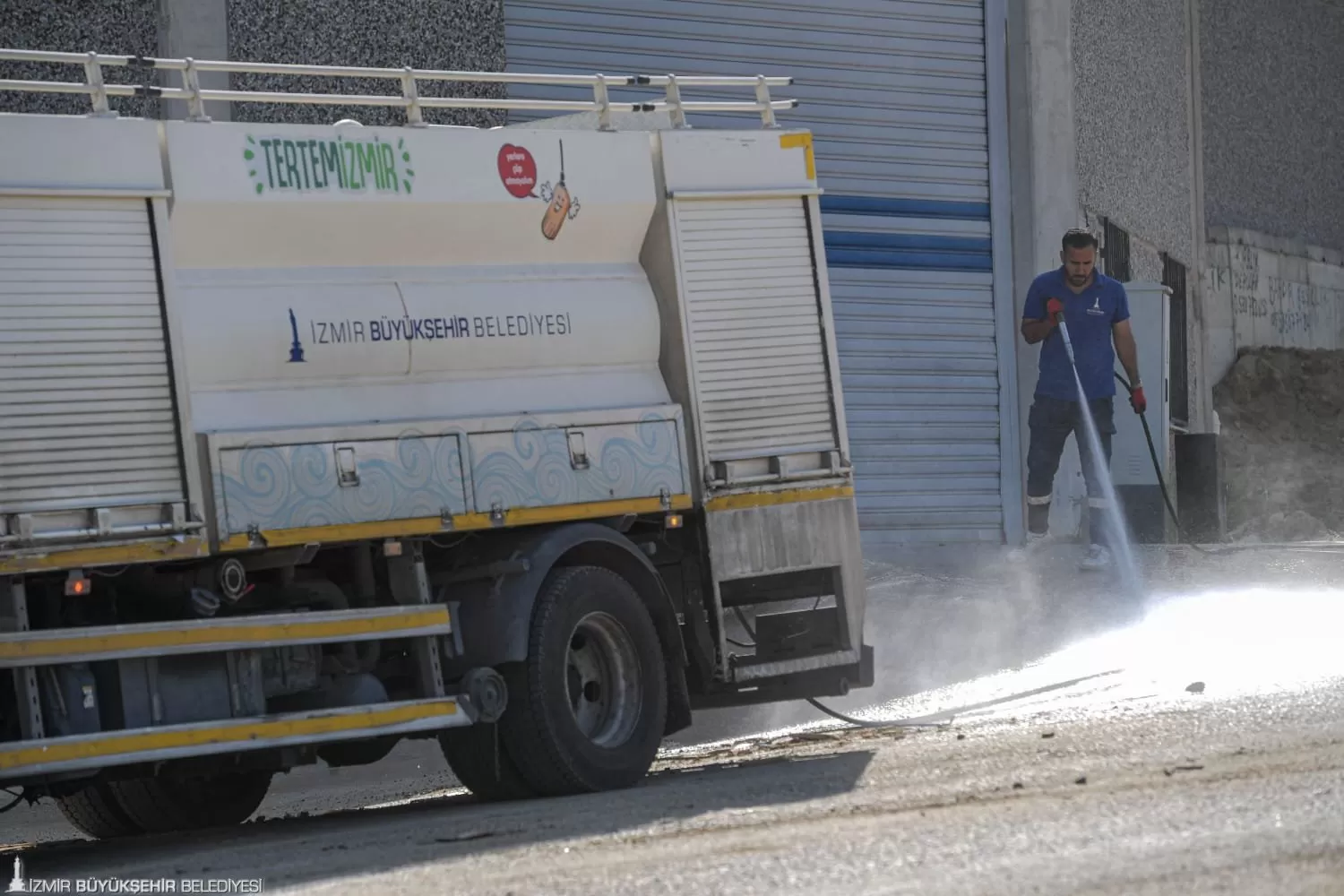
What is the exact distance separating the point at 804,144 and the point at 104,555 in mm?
3932

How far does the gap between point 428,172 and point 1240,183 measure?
916 inches

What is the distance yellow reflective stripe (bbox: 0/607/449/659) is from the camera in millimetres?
7125

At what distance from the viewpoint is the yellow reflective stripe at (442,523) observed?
7.77m

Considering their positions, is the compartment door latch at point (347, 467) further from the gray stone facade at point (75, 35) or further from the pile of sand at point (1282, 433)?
the pile of sand at point (1282, 433)

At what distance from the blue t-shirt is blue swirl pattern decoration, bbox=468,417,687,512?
4.45 metres

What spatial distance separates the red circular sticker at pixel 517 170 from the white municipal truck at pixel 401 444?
13 millimetres

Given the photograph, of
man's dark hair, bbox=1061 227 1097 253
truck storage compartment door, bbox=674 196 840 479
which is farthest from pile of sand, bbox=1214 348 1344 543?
truck storage compartment door, bbox=674 196 840 479

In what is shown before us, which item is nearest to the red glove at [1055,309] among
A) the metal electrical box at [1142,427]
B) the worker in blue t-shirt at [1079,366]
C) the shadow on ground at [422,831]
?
the worker in blue t-shirt at [1079,366]

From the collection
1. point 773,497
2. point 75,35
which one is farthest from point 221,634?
point 75,35

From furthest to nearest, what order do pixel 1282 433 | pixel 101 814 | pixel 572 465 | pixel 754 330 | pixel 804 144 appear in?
pixel 1282 433 → pixel 804 144 → pixel 754 330 → pixel 101 814 → pixel 572 465

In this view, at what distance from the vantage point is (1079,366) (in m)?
12.9

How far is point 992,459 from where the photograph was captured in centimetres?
1786

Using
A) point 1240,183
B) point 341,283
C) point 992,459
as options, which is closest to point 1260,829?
point 341,283

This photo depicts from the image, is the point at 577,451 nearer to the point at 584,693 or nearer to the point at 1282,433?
the point at 584,693
